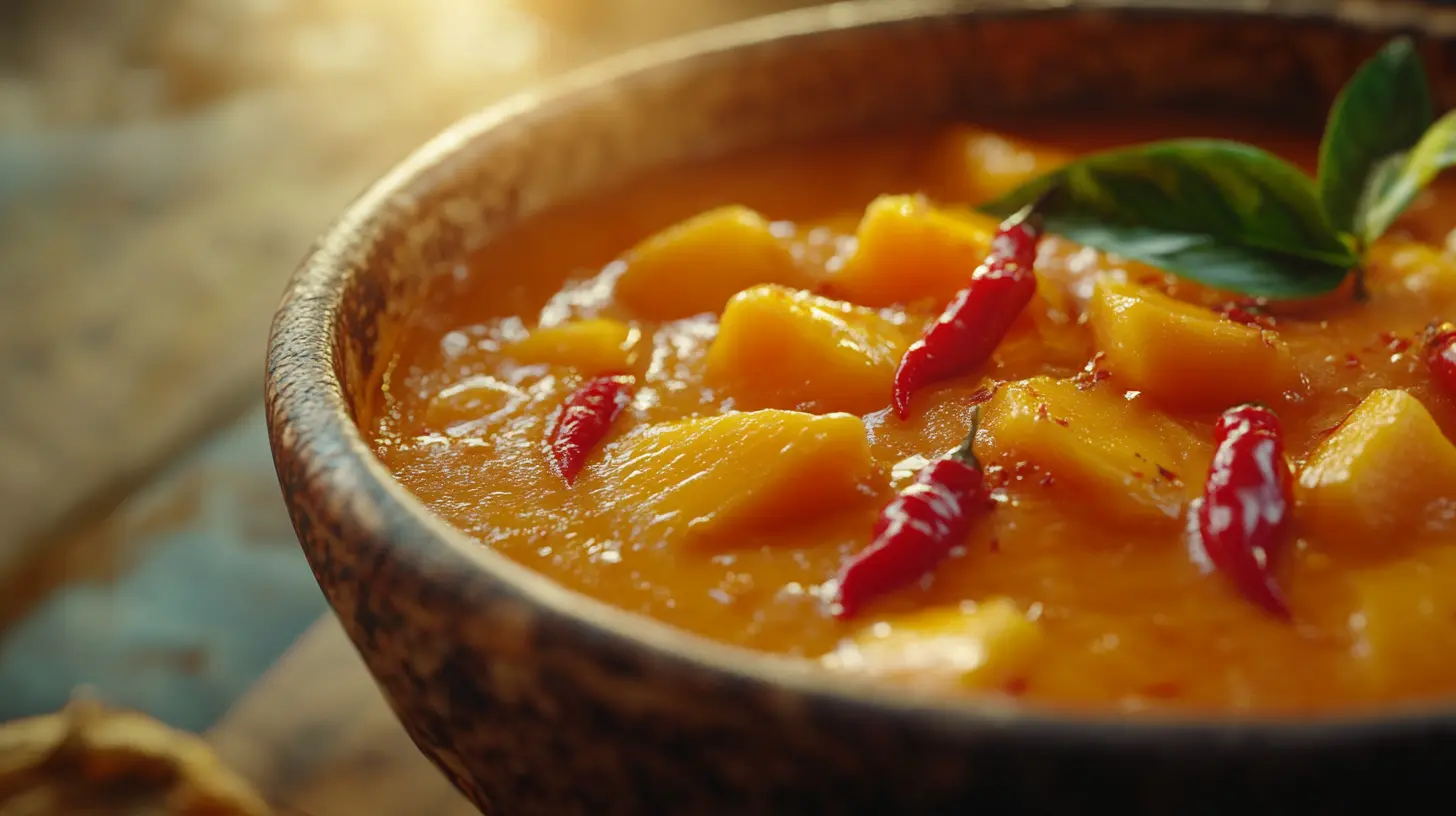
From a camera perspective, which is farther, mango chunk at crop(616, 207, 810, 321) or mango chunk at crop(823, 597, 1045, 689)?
mango chunk at crop(616, 207, 810, 321)

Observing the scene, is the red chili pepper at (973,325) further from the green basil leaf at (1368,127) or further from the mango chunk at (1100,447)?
the green basil leaf at (1368,127)

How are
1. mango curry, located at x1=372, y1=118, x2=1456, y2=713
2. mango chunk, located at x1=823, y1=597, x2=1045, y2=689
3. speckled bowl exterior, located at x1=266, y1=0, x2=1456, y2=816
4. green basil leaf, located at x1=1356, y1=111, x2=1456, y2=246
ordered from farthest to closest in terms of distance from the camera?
green basil leaf, located at x1=1356, y1=111, x2=1456, y2=246
mango curry, located at x1=372, y1=118, x2=1456, y2=713
mango chunk, located at x1=823, y1=597, x2=1045, y2=689
speckled bowl exterior, located at x1=266, y1=0, x2=1456, y2=816

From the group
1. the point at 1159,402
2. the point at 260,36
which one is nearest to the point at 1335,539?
the point at 1159,402

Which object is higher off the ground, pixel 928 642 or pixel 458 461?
pixel 458 461

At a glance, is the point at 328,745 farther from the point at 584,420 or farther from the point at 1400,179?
the point at 1400,179

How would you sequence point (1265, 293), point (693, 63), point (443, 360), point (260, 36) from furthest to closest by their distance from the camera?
1. point (260, 36)
2. point (693, 63)
3. point (443, 360)
4. point (1265, 293)

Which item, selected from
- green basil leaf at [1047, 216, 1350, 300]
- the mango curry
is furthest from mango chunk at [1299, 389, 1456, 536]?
green basil leaf at [1047, 216, 1350, 300]

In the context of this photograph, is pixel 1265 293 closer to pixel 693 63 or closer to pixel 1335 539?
pixel 1335 539

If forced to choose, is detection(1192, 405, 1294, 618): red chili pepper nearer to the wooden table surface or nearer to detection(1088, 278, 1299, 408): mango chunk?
detection(1088, 278, 1299, 408): mango chunk
